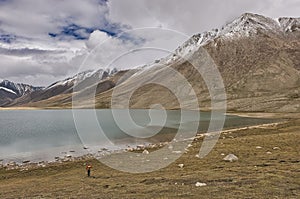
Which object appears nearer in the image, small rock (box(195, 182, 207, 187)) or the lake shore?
the lake shore

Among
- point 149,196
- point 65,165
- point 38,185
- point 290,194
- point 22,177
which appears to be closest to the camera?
point 290,194

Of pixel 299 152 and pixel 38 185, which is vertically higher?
pixel 299 152

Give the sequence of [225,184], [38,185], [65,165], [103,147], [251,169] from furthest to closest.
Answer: [103,147], [65,165], [38,185], [251,169], [225,184]

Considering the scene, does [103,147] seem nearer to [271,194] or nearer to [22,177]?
[22,177]

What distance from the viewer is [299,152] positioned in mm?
33500

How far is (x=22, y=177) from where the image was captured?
36.7 meters

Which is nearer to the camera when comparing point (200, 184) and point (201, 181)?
point (200, 184)

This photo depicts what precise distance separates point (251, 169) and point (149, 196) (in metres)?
10.5

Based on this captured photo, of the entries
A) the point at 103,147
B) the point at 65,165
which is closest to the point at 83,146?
the point at 103,147

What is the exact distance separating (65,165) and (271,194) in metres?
28.8

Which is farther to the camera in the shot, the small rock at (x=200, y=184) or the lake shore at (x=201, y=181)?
the small rock at (x=200, y=184)

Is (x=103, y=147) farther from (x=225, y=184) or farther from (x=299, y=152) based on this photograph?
(x=225, y=184)

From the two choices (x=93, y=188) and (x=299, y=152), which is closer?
(x=93, y=188)

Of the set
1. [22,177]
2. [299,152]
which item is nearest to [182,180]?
[299,152]
